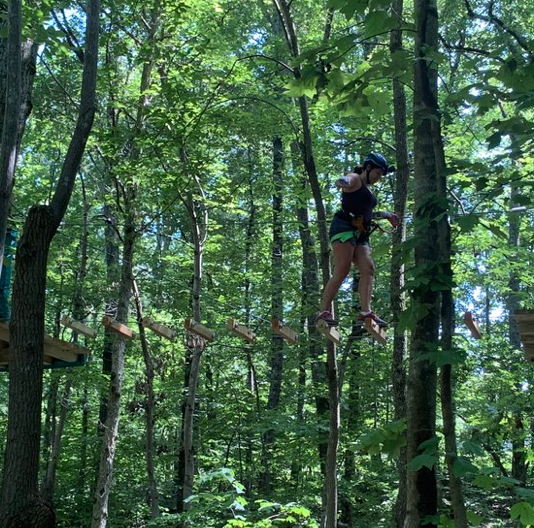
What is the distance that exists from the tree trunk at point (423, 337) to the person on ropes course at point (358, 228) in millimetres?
816

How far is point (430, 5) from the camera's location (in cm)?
362

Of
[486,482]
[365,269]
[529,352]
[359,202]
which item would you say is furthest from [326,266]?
[486,482]

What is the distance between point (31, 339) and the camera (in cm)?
368

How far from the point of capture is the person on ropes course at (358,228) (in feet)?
14.3

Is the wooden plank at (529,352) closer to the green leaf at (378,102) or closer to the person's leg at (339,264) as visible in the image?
the person's leg at (339,264)

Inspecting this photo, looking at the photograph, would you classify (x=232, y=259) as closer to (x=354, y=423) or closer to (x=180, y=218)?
(x=180, y=218)

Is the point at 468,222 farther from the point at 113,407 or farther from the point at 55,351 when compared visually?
the point at 113,407

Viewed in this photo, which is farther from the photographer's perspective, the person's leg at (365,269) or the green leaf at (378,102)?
the person's leg at (365,269)

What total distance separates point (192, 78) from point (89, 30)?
394 cm

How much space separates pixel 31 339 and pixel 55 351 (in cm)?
217

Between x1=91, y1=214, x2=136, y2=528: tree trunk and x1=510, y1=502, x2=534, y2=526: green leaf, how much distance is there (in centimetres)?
616

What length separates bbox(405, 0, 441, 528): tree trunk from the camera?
321 cm

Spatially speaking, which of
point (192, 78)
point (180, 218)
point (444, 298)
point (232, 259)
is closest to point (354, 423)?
point (232, 259)

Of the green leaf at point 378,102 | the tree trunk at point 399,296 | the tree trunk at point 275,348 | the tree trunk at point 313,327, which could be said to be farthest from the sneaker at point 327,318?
the tree trunk at point 275,348
